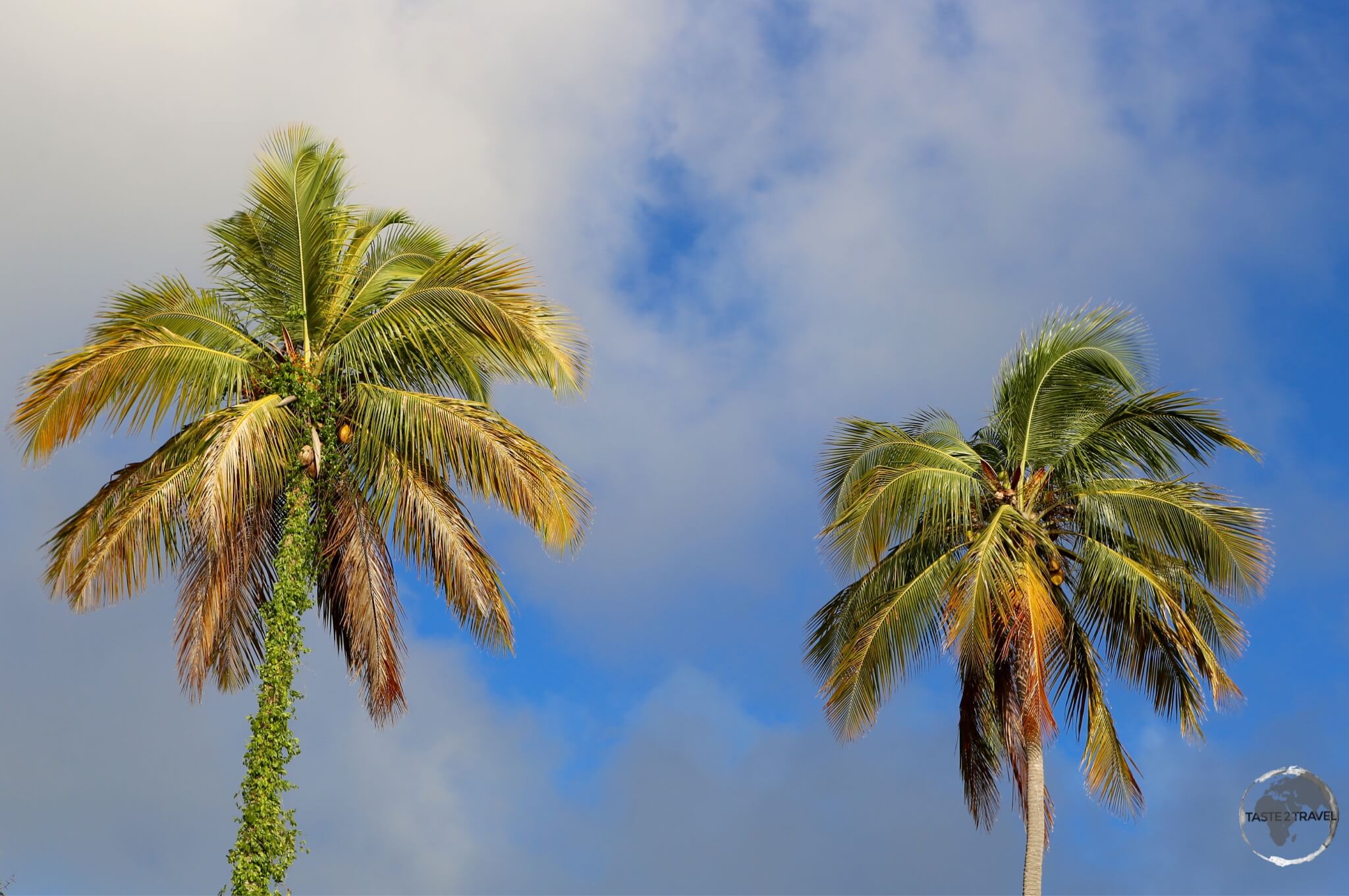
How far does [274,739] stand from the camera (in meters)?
17.2

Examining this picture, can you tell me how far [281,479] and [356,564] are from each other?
1604 mm

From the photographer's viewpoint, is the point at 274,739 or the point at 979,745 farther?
the point at 979,745

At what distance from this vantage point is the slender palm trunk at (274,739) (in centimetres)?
1681

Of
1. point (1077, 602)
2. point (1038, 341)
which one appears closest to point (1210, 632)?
point (1077, 602)

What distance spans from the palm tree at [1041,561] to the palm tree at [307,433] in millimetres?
5505

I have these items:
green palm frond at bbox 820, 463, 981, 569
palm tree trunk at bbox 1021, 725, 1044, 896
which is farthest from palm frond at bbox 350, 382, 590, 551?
palm tree trunk at bbox 1021, 725, 1044, 896

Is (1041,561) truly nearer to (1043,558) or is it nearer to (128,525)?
(1043,558)

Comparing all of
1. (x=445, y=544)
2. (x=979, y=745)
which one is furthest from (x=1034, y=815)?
(x=445, y=544)

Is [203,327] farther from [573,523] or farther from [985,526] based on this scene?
[985,526]

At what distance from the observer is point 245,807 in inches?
668

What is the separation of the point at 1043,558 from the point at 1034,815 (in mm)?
3729

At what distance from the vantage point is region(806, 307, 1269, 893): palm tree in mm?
20734

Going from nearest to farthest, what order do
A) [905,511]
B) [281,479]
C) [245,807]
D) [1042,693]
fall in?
[245,807]
[281,479]
[1042,693]
[905,511]

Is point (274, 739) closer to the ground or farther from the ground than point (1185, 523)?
closer to the ground
